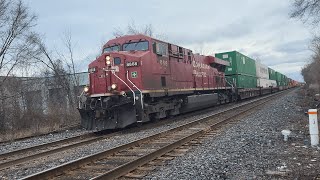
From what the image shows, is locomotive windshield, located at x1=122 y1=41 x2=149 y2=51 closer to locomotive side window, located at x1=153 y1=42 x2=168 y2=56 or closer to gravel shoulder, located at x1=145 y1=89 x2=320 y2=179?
locomotive side window, located at x1=153 y1=42 x2=168 y2=56

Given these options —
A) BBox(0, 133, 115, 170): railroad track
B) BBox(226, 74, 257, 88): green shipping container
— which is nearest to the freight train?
BBox(0, 133, 115, 170): railroad track

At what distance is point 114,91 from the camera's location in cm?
1253

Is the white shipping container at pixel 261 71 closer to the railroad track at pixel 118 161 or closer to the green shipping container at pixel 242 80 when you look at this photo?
the green shipping container at pixel 242 80

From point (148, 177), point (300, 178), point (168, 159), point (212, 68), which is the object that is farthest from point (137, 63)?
point (212, 68)

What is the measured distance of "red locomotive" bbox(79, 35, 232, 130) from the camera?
12.4 meters

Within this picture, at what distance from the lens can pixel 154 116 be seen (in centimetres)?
1478

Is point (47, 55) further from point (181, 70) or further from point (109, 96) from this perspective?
point (109, 96)

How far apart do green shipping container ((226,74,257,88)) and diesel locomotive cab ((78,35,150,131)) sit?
1515cm

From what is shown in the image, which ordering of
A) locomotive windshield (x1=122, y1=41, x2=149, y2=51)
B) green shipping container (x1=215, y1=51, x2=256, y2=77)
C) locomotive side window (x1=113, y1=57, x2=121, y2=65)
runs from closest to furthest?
1. locomotive side window (x1=113, y1=57, x2=121, y2=65)
2. locomotive windshield (x1=122, y1=41, x2=149, y2=51)
3. green shipping container (x1=215, y1=51, x2=256, y2=77)

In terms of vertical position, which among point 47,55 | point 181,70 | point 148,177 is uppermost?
point 47,55

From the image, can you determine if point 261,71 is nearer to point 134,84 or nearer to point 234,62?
point 234,62

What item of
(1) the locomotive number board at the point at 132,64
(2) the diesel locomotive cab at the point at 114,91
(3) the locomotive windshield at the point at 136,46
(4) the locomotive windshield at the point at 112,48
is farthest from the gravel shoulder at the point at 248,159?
(4) the locomotive windshield at the point at 112,48

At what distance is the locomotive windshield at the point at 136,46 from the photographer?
542 inches

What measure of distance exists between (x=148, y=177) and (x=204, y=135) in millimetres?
5028
